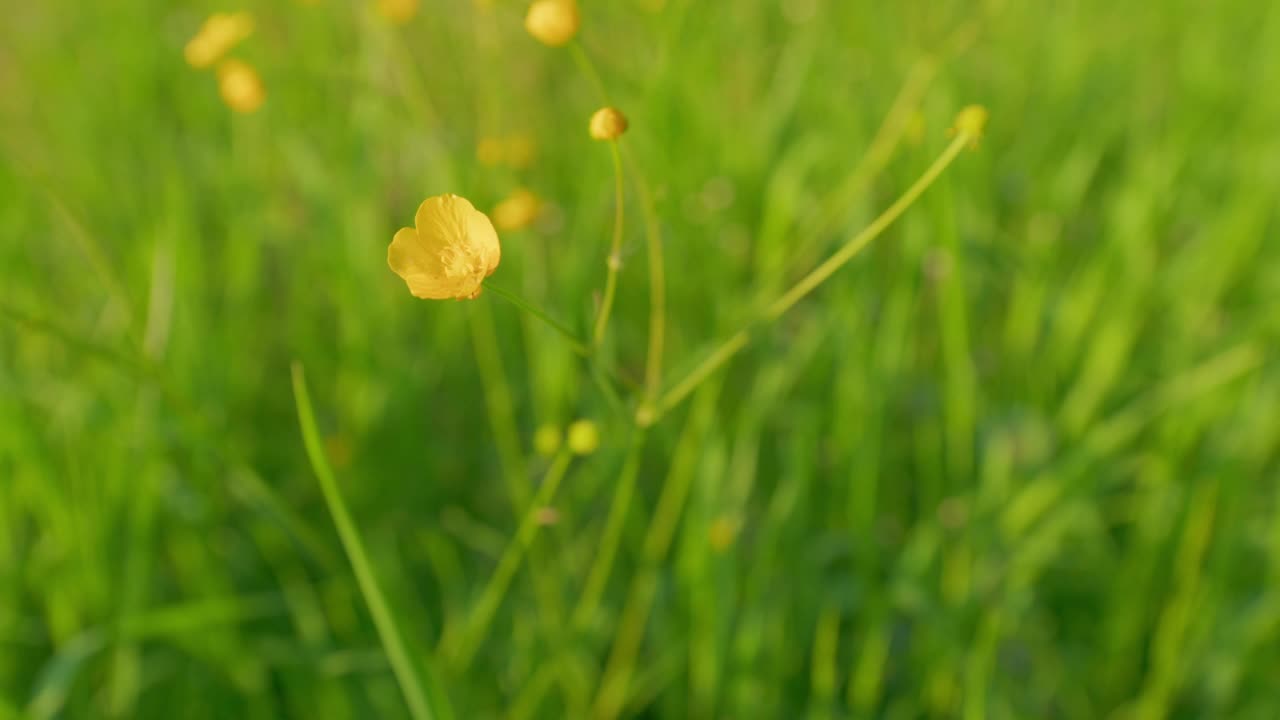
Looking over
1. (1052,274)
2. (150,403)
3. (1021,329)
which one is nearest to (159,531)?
(150,403)

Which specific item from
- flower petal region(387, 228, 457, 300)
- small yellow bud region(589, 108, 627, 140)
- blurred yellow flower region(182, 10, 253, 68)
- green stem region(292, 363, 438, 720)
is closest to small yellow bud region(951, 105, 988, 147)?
small yellow bud region(589, 108, 627, 140)

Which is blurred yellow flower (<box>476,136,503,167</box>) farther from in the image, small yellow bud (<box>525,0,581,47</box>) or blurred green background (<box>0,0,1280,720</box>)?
small yellow bud (<box>525,0,581,47</box>)

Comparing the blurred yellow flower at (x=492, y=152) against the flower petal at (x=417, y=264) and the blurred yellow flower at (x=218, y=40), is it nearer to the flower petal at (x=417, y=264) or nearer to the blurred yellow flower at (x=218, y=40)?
the blurred yellow flower at (x=218, y=40)

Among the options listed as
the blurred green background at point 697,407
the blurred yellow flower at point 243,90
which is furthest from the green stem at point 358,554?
the blurred yellow flower at point 243,90

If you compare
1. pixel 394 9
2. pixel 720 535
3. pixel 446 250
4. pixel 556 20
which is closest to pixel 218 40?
pixel 394 9

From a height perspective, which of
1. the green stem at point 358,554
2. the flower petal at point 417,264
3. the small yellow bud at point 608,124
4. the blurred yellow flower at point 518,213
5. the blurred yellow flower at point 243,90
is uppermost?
the blurred yellow flower at point 518,213

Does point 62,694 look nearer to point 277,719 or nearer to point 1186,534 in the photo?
point 277,719
